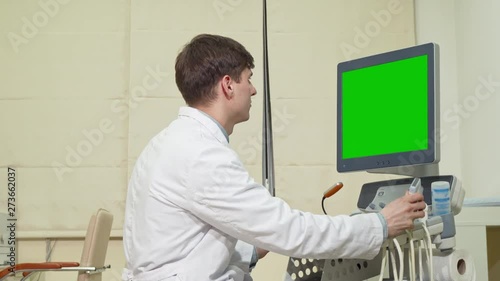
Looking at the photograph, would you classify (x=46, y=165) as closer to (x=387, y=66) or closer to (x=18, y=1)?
(x=18, y=1)

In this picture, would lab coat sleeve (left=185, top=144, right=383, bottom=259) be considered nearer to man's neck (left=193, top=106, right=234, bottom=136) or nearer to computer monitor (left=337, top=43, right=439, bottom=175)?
man's neck (left=193, top=106, right=234, bottom=136)

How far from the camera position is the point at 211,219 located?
1.60 m

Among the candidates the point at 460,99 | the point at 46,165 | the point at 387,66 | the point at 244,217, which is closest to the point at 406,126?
the point at 387,66

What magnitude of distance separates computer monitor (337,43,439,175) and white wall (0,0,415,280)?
69.5 inches

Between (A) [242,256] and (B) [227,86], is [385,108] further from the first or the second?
(A) [242,256]

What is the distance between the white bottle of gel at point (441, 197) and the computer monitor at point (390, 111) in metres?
0.07

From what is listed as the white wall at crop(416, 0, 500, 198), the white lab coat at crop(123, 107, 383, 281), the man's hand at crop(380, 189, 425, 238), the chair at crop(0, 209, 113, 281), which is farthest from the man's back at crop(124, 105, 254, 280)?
the white wall at crop(416, 0, 500, 198)

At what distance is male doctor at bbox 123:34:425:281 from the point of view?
5.22 ft

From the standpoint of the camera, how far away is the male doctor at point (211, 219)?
62.7 inches

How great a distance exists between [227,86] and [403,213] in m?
Result: 0.55

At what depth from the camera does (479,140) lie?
343cm

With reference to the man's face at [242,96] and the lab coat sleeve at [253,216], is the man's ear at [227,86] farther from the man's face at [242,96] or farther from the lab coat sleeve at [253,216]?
the lab coat sleeve at [253,216]

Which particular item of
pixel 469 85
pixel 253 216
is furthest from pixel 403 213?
pixel 469 85

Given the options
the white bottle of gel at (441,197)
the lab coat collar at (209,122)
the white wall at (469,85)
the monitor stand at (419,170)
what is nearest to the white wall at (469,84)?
the white wall at (469,85)
